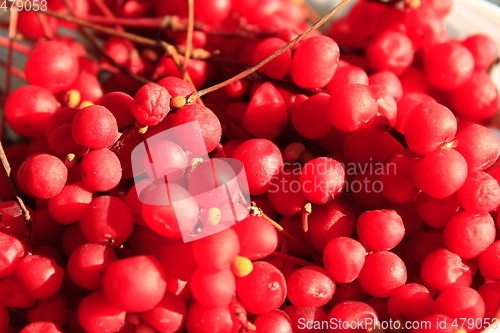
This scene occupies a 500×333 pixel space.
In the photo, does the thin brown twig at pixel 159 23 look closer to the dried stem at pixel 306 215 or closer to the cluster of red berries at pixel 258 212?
the cluster of red berries at pixel 258 212

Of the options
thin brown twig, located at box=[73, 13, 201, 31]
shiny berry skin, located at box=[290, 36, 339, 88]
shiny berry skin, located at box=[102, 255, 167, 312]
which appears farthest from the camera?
thin brown twig, located at box=[73, 13, 201, 31]

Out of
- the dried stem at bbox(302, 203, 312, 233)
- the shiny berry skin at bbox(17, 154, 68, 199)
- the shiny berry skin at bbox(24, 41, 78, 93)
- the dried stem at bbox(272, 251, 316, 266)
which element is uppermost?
the shiny berry skin at bbox(24, 41, 78, 93)

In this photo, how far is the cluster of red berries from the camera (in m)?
0.34

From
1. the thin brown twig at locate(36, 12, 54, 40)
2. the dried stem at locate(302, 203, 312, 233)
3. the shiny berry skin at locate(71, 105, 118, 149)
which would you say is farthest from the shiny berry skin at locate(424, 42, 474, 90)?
the thin brown twig at locate(36, 12, 54, 40)

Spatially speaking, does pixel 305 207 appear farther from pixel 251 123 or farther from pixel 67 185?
pixel 67 185

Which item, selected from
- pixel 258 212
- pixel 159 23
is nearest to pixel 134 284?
pixel 258 212

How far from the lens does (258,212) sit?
0.36 meters

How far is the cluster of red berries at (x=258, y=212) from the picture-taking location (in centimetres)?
34

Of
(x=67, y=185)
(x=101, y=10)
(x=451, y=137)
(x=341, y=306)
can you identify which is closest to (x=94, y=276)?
(x=67, y=185)

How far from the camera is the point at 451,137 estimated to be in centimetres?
37

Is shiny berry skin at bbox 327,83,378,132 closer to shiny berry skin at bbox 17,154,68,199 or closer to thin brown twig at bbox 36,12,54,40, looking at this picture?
shiny berry skin at bbox 17,154,68,199

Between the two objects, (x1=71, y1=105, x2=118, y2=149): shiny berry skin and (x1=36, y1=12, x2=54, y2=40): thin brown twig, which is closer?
(x1=71, y1=105, x2=118, y2=149): shiny berry skin

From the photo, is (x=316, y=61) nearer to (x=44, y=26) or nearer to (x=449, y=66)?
(x=449, y=66)

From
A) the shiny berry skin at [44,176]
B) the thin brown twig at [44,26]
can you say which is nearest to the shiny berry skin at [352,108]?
the shiny berry skin at [44,176]
